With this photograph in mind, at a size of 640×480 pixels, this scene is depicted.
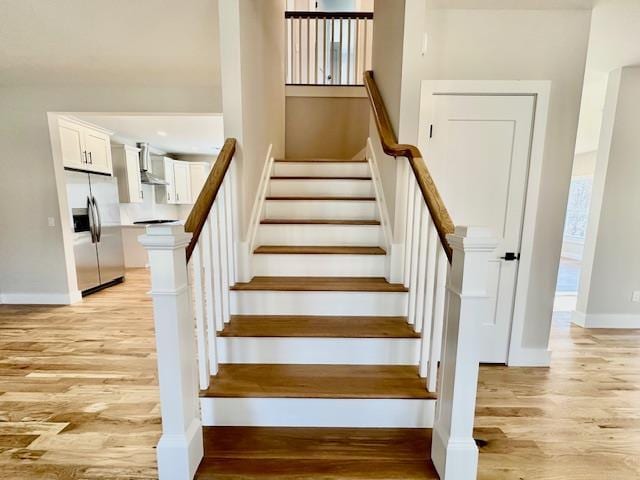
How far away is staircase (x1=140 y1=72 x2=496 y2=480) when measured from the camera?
112 cm

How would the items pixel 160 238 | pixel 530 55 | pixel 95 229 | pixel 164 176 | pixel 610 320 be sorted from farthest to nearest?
pixel 164 176 → pixel 95 229 → pixel 610 320 → pixel 530 55 → pixel 160 238

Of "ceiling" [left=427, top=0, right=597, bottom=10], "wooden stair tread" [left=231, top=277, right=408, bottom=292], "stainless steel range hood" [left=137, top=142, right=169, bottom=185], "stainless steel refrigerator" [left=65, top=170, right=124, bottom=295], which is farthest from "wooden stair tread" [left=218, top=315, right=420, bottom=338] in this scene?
"stainless steel range hood" [left=137, top=142, right=169, bottom=185]

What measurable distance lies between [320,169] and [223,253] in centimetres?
153

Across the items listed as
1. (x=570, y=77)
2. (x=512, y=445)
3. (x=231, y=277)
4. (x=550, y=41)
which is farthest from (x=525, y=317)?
(x=231, y=277)

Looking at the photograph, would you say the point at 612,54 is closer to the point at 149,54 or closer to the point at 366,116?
the point at 366,116

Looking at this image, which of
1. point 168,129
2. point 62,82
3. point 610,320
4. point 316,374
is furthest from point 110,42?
point 610,320

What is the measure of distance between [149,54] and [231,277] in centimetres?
222

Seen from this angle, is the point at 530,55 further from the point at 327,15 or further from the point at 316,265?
the point at 327,15

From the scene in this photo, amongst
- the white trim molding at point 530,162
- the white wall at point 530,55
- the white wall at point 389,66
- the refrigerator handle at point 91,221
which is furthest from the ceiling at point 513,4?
the refrigerator handle at point 91,221

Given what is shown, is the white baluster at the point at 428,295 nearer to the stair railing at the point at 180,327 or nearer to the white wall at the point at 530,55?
the white wall at the point at 530,55

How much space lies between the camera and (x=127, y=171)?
17.4ft

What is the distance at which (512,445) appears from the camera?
5.14ft

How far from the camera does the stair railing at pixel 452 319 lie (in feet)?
3.51

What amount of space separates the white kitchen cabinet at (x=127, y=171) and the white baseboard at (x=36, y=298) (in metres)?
2.18
